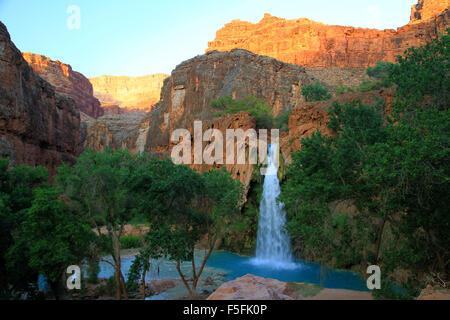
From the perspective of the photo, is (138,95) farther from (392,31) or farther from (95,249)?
(95,249)

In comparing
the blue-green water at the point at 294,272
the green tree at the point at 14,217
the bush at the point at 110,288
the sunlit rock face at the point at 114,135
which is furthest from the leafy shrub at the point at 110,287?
the sunlit rock face at the point at 114,135

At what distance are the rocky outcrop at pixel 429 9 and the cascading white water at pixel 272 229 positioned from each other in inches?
3404

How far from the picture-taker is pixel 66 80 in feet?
367

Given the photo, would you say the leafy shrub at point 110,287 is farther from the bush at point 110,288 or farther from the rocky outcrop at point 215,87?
the rocky outcrop at point 215,87

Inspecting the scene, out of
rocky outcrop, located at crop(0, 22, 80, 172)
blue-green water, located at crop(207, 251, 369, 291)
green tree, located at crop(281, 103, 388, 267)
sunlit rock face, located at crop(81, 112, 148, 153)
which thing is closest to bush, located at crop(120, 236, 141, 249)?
blue-green water, located at crop(207, 251, 369, 291)

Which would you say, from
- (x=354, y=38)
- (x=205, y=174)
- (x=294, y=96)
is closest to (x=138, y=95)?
(x=354, y=38)

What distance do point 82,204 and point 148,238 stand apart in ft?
10.9

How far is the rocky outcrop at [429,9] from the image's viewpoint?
87.4 metres

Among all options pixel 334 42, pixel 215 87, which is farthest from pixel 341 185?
pixel 334 42

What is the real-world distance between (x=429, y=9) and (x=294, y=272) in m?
104

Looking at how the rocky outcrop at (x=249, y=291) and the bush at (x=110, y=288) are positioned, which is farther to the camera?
the bush at (x=110, y=288)

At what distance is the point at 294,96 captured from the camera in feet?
190

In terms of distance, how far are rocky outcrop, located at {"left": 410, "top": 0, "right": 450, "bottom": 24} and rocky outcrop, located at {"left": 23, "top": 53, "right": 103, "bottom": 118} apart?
10821 cm

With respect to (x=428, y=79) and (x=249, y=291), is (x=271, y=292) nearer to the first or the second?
(x=249, y=291)
